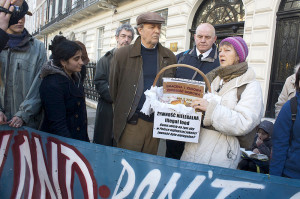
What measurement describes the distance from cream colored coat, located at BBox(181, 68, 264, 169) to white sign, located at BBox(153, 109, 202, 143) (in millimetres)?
80

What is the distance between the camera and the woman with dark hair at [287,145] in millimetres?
1741

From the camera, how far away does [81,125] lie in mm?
2328

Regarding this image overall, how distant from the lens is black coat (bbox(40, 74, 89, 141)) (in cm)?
205

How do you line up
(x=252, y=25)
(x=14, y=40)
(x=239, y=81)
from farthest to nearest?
1. (x=252, y=25)
2. (x=14, y=40)
3. (x=239, y=81)

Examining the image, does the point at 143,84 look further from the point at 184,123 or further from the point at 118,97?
the point at 184,123

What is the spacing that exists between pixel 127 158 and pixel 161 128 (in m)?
0.32

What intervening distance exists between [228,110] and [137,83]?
0.90 m

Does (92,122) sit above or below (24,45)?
below

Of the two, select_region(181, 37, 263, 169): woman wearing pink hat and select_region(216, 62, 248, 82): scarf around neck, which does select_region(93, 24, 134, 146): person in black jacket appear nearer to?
select_region(181, 37, 263, 169): woman wearing pink hat

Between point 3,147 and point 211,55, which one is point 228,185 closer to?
point 211,55

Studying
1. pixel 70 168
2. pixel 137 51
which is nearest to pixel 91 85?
pixel 137 51

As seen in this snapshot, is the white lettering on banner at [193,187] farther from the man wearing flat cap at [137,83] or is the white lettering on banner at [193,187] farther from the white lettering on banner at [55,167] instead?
the white lettering on banner at [55,167]

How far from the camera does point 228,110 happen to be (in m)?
1.65

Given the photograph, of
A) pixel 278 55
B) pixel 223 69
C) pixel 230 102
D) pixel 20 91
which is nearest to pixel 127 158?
pixel 230 102
